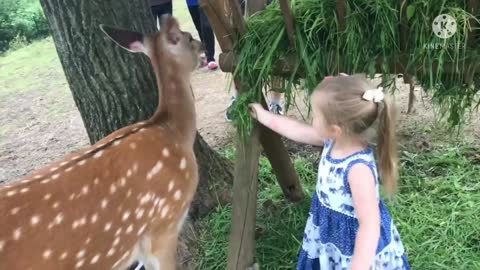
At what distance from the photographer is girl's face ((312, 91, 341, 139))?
2270 millimetres

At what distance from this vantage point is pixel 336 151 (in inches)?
93.0

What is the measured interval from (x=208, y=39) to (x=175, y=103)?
13.6 ft

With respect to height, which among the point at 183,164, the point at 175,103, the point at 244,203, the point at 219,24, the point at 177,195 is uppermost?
the point at 219,24

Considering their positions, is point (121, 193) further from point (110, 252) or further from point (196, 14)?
point (196, 14)

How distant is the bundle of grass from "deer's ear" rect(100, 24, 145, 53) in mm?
555

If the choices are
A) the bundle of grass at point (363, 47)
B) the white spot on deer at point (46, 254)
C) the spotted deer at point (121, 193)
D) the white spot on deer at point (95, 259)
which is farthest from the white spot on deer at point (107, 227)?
the bundle of grass at point (363, 47)

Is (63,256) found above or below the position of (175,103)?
below

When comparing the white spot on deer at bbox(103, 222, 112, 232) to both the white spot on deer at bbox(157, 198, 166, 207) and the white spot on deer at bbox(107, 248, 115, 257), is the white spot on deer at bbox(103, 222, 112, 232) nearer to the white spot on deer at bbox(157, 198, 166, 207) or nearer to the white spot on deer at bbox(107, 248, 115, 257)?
the white spot on deer at bbox(107, 248, 115, 257)

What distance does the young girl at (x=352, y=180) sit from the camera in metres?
2.22

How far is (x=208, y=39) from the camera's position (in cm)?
699

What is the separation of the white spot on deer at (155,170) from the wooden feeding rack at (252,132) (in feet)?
1.19

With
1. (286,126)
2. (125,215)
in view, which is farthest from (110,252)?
(286,126)

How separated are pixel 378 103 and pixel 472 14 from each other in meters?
0.44

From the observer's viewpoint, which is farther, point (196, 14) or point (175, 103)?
point (196, 14)
